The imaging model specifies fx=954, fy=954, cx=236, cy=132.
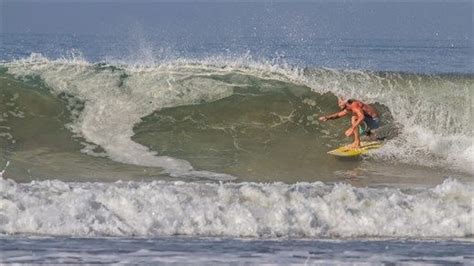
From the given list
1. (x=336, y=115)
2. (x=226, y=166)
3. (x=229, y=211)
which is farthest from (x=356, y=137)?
(x=229, y=211)

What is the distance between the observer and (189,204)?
993cm

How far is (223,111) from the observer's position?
16.4 m

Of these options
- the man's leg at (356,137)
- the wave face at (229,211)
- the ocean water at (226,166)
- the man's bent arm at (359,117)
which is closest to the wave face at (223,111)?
the ocean water at (226,166)

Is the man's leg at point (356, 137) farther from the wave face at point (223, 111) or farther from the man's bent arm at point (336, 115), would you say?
the wave face at point (223, 111)

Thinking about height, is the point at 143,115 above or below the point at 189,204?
above

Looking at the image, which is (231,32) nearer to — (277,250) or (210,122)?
(210,122)

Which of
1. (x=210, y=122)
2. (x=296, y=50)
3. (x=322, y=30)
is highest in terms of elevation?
(x=322, y=30)

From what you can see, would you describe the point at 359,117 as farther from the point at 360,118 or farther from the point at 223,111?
the point at 223,111

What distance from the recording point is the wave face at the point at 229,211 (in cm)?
934

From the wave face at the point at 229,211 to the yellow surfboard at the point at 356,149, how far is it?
3.52m

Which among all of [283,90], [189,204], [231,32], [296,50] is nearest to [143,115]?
[283,90]

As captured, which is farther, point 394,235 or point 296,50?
point 296,50

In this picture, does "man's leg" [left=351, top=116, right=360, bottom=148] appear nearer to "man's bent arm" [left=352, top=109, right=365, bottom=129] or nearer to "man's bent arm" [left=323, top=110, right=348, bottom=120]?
"man's bent arm" [left=352, top=109, right=365, bottom=129]

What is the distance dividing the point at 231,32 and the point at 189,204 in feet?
109
